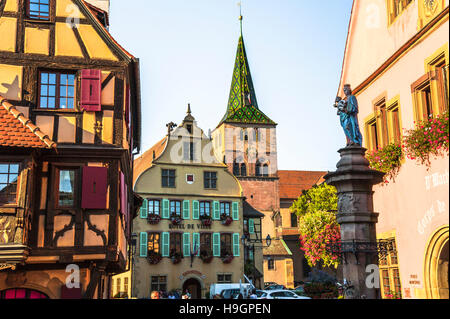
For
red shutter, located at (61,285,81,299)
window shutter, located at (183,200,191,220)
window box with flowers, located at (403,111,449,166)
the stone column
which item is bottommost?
red shutter, located at (61,285,81,299)

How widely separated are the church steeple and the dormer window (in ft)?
151

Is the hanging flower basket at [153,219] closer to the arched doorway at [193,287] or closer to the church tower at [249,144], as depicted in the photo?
the arched doorway at [193,287]

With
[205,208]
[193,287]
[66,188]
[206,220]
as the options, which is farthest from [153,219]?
[66,188]

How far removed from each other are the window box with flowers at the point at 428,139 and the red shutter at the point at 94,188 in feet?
24.3

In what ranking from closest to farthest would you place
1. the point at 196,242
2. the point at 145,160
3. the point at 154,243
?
the point at 154,243, the point at 196,242, the point at 145,160

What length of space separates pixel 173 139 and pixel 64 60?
74.6 ft

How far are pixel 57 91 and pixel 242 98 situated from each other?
50.1 metres

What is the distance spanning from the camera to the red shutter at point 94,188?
1303 centimetres

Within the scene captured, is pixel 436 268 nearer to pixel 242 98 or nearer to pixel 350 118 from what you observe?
pixel 350 118

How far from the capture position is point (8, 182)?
40.7 feet

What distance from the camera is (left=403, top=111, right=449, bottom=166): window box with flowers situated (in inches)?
319

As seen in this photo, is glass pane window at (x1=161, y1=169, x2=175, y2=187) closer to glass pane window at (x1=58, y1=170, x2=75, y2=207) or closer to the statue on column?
glass pane window at (x1=58, y1=170, x2=75, y2=207)

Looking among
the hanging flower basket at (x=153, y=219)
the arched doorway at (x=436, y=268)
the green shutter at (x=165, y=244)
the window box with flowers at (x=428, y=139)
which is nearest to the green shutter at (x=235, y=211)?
the green shutter at (x=165, y=244)

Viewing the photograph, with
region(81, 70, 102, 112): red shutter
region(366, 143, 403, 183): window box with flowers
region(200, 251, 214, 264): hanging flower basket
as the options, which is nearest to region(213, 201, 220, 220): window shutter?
region(200, 251, 214, 264): hanging flower basket
